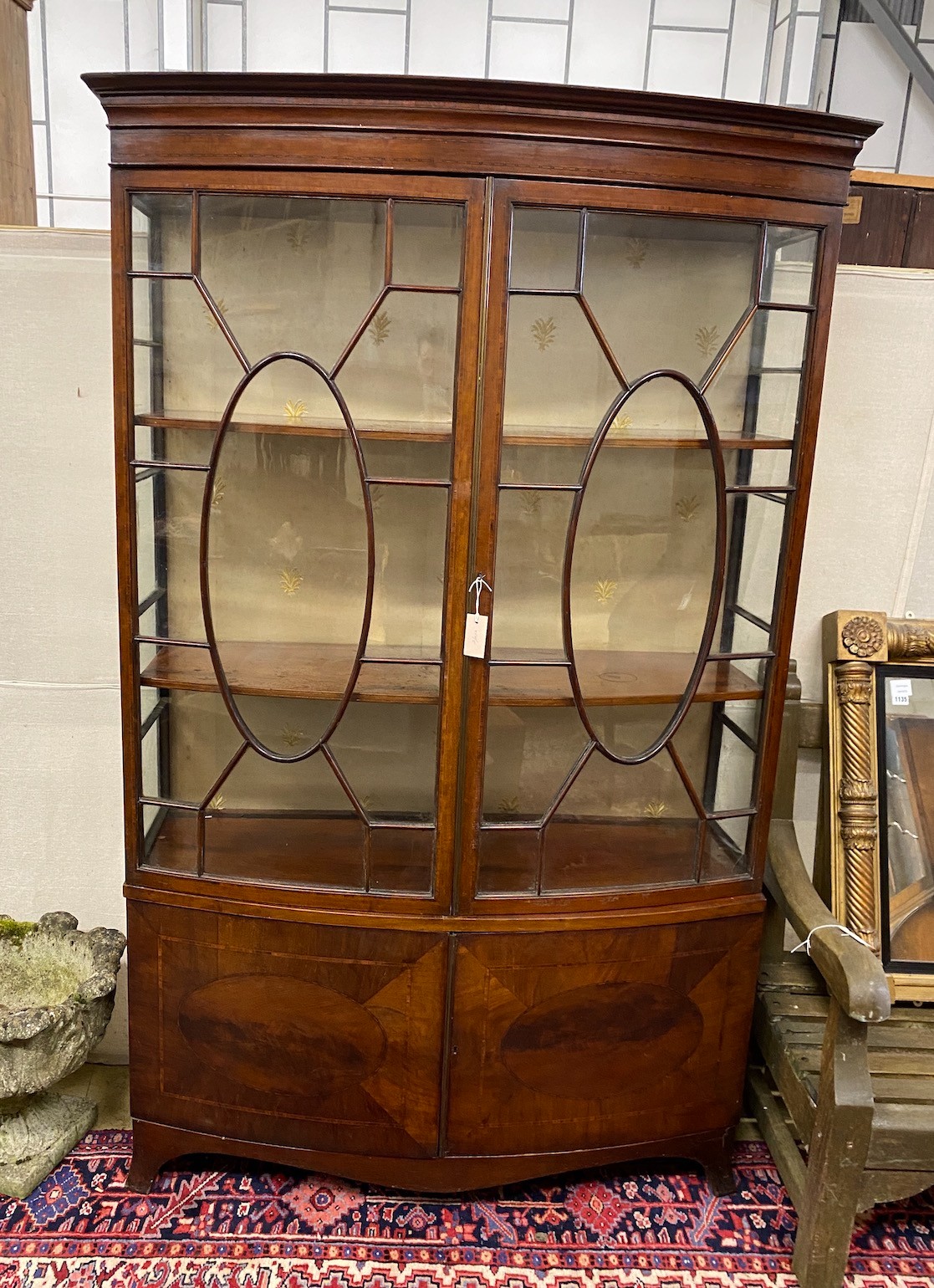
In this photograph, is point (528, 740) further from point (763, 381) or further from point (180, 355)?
point (180, 355)

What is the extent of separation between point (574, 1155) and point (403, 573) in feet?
3.67

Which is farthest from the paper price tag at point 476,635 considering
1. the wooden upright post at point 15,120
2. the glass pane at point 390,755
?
the wooden upright post at point 15,120

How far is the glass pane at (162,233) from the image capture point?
61.6 inches

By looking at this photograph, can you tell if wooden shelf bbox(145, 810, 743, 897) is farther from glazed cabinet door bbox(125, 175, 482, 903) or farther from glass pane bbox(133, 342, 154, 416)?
glass pane bbox(133, 342, 154, 416)

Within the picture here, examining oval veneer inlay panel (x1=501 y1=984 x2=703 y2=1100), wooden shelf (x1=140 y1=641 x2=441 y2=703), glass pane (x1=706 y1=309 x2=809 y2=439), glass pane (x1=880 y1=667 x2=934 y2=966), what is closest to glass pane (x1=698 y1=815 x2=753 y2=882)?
oval veneer inlay panel (x1=501 y1=984 x2=703 y2=1100)

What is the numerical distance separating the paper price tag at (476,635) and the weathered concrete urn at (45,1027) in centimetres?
98

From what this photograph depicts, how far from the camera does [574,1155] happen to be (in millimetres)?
1880

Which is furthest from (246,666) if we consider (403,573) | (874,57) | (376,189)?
(874,57)

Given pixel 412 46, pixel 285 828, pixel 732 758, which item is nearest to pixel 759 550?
pixel 732 758

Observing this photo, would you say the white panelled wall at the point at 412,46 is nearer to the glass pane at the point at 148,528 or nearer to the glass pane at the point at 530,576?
the glass pane at the point at 148,528

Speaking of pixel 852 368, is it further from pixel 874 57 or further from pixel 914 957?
pixel 874 57

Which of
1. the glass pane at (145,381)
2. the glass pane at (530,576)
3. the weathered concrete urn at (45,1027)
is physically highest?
the glass pane at (145,381)

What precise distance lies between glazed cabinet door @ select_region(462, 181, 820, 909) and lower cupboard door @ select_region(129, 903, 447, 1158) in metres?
0.25

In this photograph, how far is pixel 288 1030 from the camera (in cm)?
182
